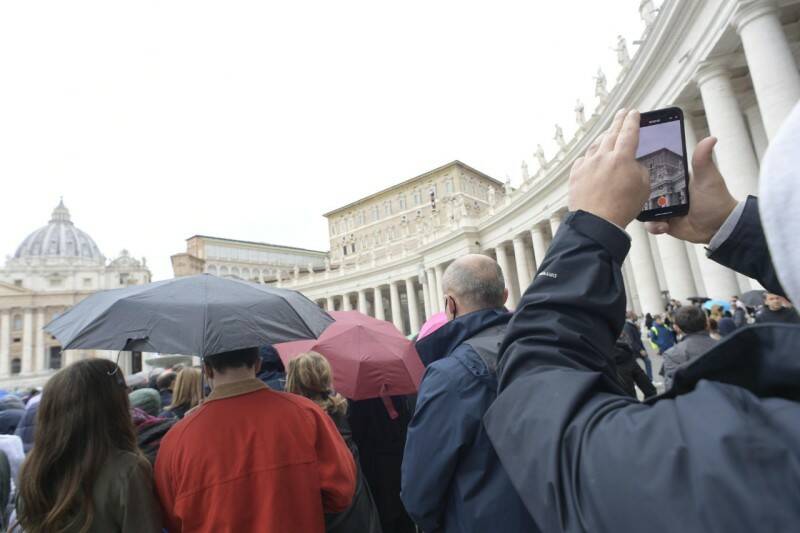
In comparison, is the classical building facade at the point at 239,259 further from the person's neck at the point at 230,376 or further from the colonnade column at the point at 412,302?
the person's neck at the point at 230,376

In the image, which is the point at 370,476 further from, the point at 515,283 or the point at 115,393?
the point at 515,283

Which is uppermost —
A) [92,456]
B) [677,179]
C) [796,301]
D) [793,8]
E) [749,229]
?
[793,8]

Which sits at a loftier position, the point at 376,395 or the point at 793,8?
the point at 793,8

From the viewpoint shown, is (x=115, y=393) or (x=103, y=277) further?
(x=103, y=277)

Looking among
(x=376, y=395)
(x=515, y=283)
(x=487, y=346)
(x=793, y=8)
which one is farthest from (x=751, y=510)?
(x=515, y=283)

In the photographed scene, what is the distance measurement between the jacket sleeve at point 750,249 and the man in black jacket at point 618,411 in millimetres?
583

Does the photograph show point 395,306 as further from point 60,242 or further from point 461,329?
point 60,242

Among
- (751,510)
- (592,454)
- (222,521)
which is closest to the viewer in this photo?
(751,510)

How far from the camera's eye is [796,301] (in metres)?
0.69

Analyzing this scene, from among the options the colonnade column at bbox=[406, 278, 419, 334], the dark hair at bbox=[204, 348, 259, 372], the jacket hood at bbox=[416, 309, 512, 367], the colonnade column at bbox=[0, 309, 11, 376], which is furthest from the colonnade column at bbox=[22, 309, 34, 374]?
the jacket hood at bbox=[416, 309, 512, 367]

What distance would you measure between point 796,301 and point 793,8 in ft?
57.5

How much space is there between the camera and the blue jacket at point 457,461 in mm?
1853

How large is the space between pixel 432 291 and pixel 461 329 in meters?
39.2

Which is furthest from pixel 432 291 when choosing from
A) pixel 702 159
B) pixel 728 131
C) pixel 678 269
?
pixel 702 159
